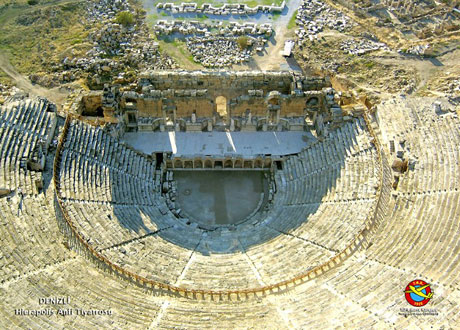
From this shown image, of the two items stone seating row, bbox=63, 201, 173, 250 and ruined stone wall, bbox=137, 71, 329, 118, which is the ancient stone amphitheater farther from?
ruined stone wall, bbox=137, 71, 329, 118

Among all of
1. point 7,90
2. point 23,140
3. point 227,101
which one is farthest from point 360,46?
point 7,90

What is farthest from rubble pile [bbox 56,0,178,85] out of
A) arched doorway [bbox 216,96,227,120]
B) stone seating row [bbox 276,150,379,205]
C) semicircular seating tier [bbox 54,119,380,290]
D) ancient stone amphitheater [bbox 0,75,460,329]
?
stone seating row [bbox 276,150,379,205]

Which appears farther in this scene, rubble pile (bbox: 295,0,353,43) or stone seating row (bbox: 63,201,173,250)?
rubble pile (bbox: 295,0,353,43)

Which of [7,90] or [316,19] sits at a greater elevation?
[316,19]

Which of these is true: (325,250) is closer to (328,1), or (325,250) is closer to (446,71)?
(446,71)

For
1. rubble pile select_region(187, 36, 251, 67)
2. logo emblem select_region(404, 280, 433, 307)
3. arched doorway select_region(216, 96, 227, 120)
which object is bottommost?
logo emblem select_region(404, 280, 433, 307)

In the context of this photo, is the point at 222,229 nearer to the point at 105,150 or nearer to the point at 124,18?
the point at 105,150
